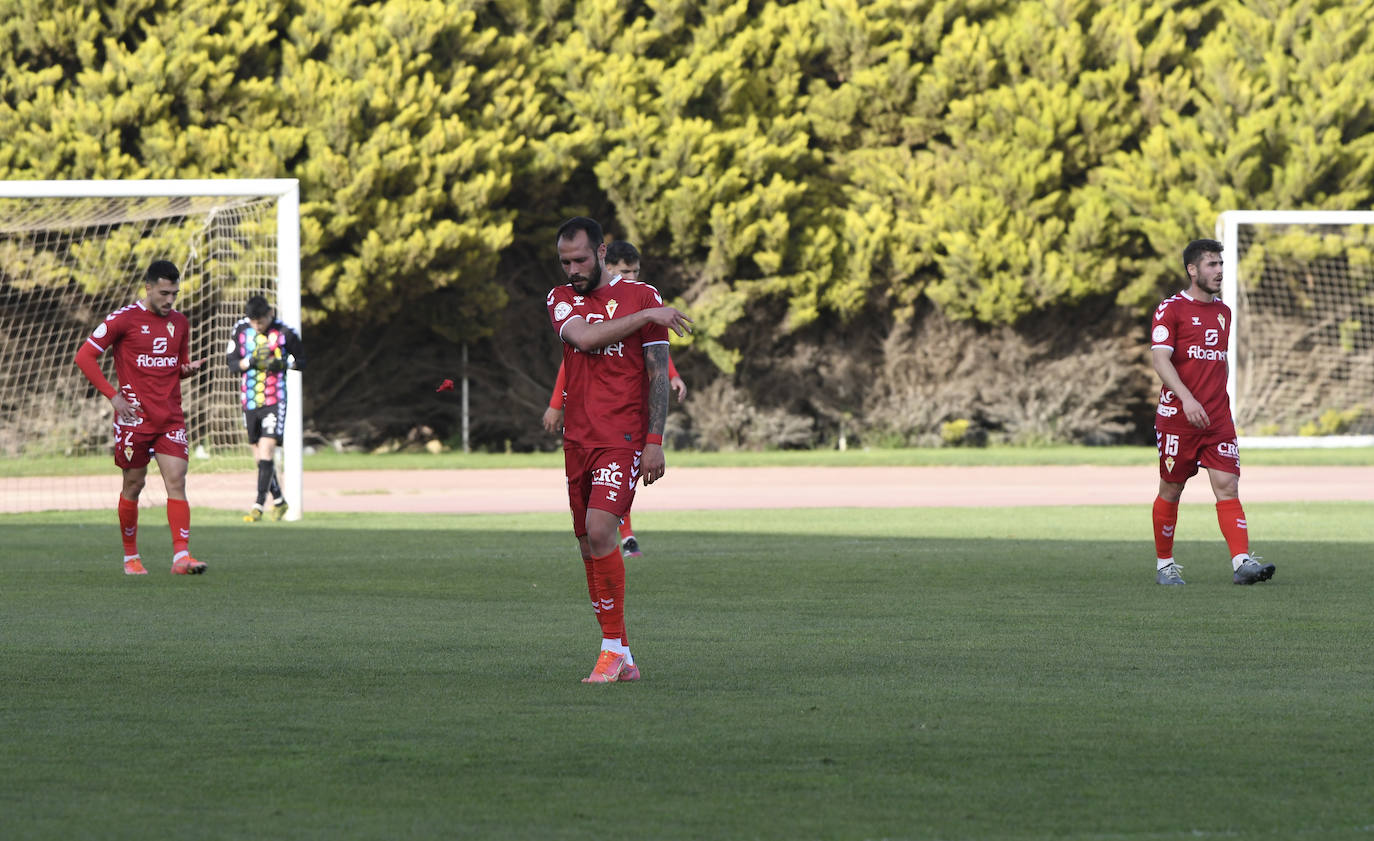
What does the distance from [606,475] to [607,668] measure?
79 centimetres

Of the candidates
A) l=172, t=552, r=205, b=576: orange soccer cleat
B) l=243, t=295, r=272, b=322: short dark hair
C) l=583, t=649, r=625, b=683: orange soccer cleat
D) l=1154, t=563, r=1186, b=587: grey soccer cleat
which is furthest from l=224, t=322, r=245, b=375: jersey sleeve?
l=583, t=649, r=625, b=683: orange soccer cleat

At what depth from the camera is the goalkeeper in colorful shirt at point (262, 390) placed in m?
18.2

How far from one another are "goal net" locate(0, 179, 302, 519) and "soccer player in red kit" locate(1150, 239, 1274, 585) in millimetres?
11643

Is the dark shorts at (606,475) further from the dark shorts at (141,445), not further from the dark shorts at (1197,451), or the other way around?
the dark shorts at (141,445)

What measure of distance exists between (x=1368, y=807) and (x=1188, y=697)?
75.1 inches

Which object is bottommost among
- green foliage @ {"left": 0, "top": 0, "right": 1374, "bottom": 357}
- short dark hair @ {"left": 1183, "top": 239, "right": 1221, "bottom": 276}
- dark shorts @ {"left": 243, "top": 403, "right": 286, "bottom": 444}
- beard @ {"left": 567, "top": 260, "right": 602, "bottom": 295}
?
dark shorts @ {"left": 243, "top": 403, "right": 286, "bottom": 444}

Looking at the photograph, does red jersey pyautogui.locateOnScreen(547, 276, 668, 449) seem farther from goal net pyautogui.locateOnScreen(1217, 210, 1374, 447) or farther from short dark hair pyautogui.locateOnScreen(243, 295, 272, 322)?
goal net pyautogui.locateOnScreen(1217, 210, 1374, 447)

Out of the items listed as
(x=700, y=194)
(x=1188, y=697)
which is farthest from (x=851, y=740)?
(x=700, y=194)

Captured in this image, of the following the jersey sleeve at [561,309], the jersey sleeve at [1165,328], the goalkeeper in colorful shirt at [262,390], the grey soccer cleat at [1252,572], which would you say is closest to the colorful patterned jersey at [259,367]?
the goalkeeper in colorful shirt at [262,390]

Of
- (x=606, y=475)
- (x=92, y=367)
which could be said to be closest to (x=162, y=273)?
(x=92, y=367)

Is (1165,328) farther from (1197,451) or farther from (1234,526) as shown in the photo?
(1234,526)

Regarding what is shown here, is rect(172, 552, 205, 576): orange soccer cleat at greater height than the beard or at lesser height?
lesser

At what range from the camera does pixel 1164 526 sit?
12.0 metres

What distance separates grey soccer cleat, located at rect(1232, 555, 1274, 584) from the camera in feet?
37.4
